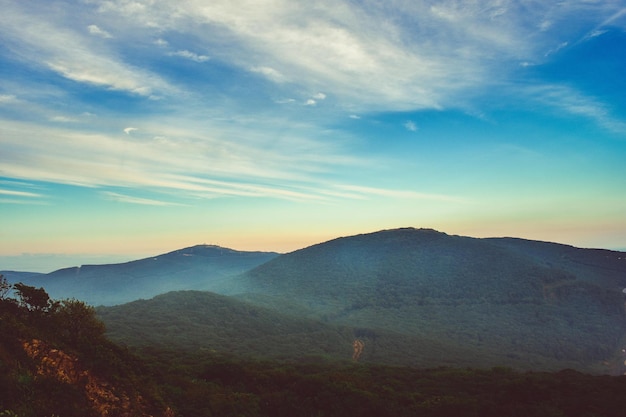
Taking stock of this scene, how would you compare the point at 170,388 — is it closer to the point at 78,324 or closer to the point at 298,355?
the point at 78,324

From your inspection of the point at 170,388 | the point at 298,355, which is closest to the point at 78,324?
the point at 170,388

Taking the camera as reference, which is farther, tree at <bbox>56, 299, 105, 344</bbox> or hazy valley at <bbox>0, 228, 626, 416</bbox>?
tree at <bbox>56, 299, 105, 344</bbox>

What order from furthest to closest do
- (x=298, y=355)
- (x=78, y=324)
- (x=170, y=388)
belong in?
(x=298, y=355)
(x=78, y=324)
(x=170, y=388)

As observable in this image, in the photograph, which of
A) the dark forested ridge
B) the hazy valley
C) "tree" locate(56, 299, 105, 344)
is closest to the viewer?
the dark forested ridge

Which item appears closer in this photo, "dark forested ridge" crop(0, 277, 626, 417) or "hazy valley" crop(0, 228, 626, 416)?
"dark forested ridge" crop(0, 277, 626, 417)

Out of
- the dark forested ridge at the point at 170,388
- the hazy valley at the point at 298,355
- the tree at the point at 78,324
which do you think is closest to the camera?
the dark forested ridge at the point at 170,388

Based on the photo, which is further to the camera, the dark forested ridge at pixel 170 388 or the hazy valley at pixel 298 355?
the hazy valley at pixel 298 355

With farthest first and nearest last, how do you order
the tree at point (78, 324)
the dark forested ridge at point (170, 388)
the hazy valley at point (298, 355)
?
the tree at point (78, 324), the hazy valley at point (298, 355), the dark forested ridge at point (170, 388)

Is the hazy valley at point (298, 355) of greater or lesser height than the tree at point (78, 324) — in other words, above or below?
below

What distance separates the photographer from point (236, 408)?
2850 cm

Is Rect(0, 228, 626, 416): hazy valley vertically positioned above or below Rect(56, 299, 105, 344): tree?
below

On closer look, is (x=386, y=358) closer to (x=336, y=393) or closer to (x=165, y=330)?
(x=165, y=330)

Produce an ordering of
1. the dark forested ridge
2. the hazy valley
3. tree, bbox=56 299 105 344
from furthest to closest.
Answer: tree, bbox=56 299 105 344
the hazy valley
the dark forested ridge

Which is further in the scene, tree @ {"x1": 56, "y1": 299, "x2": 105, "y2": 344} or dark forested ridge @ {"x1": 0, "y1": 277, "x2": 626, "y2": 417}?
tree @ {"x1": 56, "y1": 299, "x2": 105, "y2": 344}
